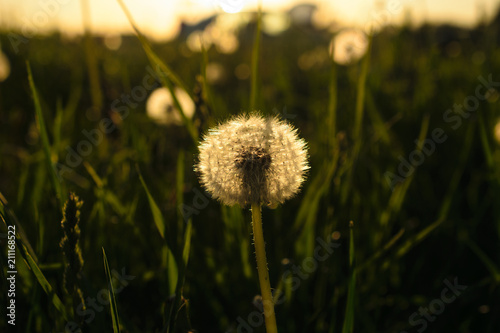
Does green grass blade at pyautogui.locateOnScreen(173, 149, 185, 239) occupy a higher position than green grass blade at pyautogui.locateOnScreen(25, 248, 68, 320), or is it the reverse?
green grass blade at pyautogui.locateOnScreen(173, 149, 185, 239)

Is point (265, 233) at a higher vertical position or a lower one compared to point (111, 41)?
lower

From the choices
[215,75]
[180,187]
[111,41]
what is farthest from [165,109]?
[111,41]

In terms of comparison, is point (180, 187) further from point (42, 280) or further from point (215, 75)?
point (215, 75)

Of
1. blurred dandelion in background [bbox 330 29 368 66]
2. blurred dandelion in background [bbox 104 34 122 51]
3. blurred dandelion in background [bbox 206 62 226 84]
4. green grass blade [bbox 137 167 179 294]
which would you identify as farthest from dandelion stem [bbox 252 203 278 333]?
blurred dandelion in background [bbox 104 34 122 51]

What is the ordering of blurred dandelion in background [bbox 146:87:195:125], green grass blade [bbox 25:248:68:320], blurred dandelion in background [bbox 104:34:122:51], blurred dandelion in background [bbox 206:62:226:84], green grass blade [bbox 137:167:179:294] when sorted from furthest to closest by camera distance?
blurred dandelion in background [bbox 104:34:122:51] < blurred dandelion in background [bbox 206:62:226:84] < blurred dandelion in background [bbox 146:87:195:125] < green grass blade [bbox 137:167:179:294] < green grass blade [bbox 25:248:68:320]

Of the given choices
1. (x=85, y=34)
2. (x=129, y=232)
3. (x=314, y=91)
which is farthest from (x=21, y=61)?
(x=129, y=232)

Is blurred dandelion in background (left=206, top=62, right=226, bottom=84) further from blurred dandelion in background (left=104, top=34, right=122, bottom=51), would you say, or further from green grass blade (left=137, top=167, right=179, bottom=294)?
green grass blade (left=137, top=167, right=179, bottom=294)

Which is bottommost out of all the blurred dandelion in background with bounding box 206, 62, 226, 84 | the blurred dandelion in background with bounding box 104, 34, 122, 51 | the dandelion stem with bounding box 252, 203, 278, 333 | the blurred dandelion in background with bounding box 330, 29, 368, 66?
the dandelion stem with bounding box 252, 203, 278, 333

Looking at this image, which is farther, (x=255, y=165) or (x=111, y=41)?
(x=111, y=41)
